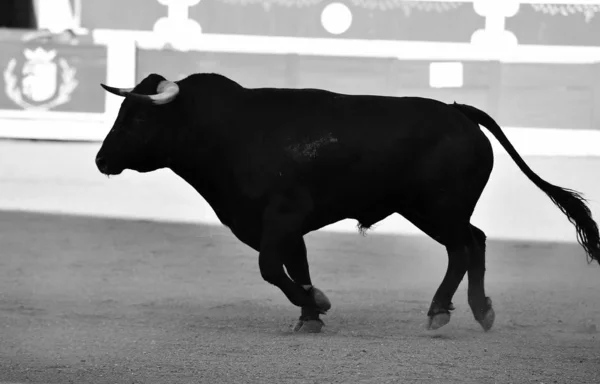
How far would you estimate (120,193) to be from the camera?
10.2 metres

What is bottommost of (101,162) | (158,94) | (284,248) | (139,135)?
(284,248)

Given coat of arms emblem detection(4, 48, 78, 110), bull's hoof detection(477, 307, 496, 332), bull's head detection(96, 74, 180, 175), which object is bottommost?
coat of arms emblem detection(4, 48, 78, 110)

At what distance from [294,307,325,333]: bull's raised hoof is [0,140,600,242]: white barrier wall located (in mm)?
4013

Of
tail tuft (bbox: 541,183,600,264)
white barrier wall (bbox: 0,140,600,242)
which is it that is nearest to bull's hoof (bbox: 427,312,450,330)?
tail tuft (bbox: 541,183,600,264)

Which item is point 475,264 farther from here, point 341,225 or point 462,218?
point 341,225

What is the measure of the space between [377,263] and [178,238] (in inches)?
57.5

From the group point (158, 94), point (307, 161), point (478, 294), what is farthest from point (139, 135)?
point (478, 294)

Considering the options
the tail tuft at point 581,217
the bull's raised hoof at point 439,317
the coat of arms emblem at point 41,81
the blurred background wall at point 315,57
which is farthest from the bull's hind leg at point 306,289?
the coat of arms emblem at point 41,81

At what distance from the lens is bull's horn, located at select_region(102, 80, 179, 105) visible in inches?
184

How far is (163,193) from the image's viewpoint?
410 inches

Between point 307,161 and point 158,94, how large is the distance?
0.65 metres

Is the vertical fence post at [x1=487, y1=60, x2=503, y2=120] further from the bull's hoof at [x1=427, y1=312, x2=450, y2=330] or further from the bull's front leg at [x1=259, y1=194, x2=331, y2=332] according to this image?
the bull's front leg at [x1=259, y1=194, x2=331, y2=332]

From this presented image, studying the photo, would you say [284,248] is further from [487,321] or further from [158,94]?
[487,321]

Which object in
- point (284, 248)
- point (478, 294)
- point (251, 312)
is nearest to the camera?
point (284, 248)
